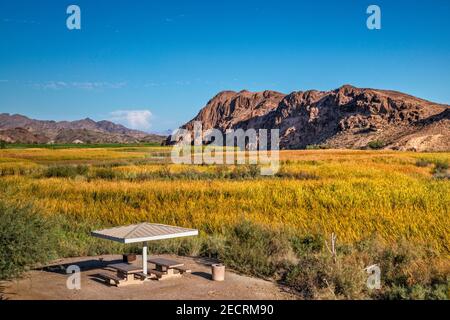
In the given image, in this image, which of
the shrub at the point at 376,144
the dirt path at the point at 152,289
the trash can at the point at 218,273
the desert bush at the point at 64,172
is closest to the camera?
the dirt path at the point at 152,289

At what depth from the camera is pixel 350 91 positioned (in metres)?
116

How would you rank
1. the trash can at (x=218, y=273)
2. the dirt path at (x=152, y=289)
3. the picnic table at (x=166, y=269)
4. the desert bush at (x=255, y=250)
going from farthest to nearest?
the desert bush at (x=255, y=250)
the picnic table at (x=166, y=269)
the trash can at (x=218, y=273)
the dirt path at (x=152, y=289)

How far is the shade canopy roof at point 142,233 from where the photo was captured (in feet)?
25.7

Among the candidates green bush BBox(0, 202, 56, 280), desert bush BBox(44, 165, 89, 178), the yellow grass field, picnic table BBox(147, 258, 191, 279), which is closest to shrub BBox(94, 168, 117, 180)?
desert bush BBox(44, 165, 89, 178)

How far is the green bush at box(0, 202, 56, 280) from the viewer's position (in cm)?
842

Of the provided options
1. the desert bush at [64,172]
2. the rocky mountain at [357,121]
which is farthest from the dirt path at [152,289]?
the rocky mountain at [357,121]

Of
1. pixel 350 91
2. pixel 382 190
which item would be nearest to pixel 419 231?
pixel 382 190

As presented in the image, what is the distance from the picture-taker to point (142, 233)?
811cm

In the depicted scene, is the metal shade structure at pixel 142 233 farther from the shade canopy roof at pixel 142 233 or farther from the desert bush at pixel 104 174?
the desert bush at pixel 104 174

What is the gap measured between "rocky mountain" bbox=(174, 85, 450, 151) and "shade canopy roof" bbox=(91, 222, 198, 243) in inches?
2862

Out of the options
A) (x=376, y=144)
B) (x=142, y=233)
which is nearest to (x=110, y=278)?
(x=142, y=233)

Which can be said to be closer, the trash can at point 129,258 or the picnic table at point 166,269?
the picnic table at point 166,269

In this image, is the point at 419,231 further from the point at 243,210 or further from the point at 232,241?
the point at 243,210

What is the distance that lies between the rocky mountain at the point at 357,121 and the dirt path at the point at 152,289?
7239cm
